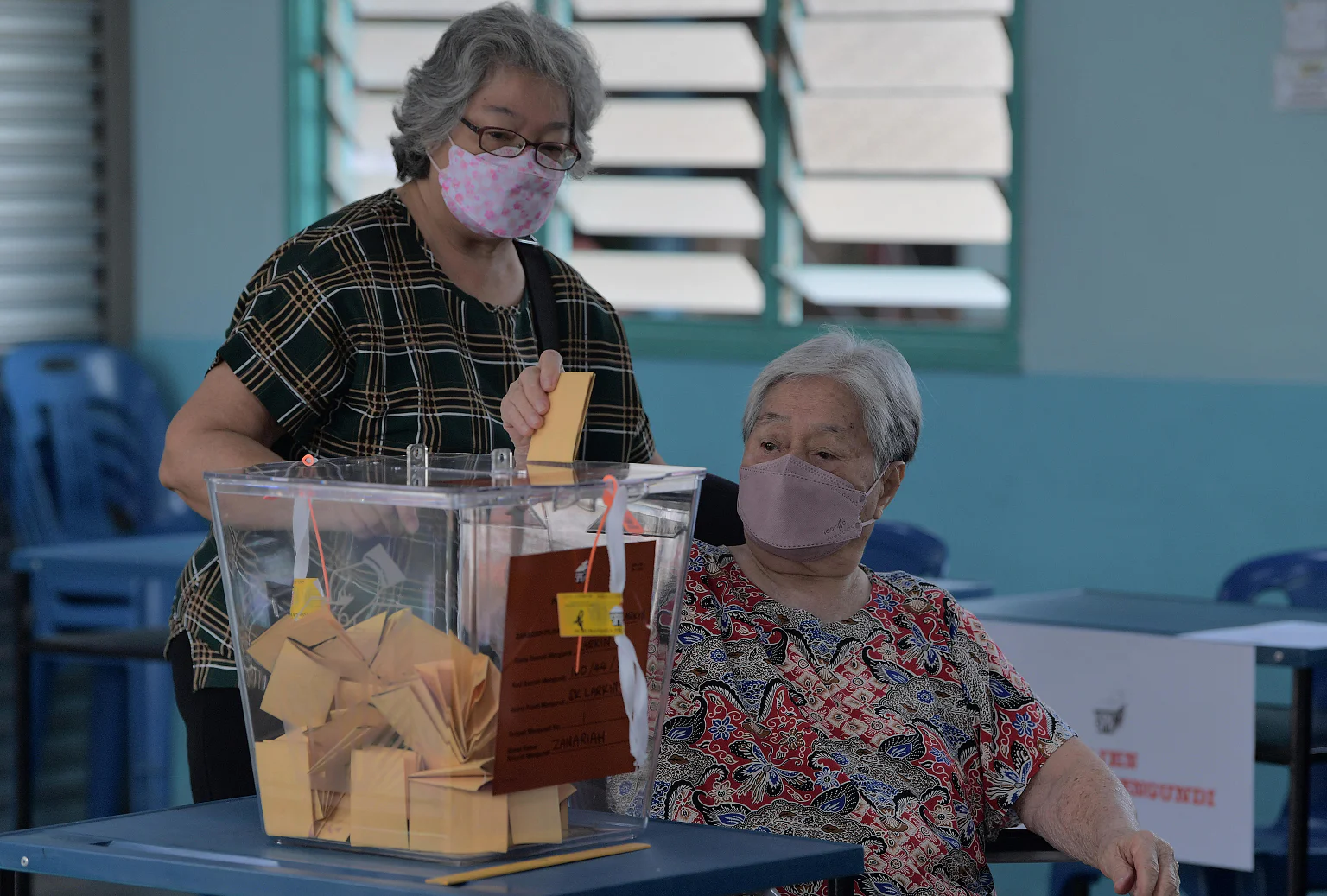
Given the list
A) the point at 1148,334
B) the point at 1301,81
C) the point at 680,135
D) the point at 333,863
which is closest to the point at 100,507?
the point at 680,135

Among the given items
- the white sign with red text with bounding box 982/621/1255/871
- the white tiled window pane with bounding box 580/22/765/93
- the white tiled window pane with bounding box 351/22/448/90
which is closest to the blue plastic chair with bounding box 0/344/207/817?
the white tiled window pane with bounding box 351/22/448/90

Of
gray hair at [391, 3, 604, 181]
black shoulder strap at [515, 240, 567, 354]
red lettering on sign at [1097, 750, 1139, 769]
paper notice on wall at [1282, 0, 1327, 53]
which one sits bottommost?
red lettering on sign at [1097, 750, 1139, 769]

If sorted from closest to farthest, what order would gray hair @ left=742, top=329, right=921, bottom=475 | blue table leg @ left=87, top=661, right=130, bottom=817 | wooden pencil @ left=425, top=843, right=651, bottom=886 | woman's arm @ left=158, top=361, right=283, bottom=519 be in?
wooden pencil @ left=425, top=843, right=651, bottom=886 < woman's arm @ left=158, top=361, right=283, bottom=519 < gray hair @ left=742, top=329, right=921, bottom=475 < blue table leg @ left=87, top=661, right=130, bottom=817

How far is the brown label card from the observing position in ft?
4.54

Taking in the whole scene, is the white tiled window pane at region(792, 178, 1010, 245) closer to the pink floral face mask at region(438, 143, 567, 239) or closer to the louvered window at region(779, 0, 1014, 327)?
the louvered window at region(779, 0, 1014, 327)

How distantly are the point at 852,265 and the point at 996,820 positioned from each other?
2674 mm

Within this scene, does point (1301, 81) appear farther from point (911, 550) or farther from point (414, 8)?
point (414, 8)

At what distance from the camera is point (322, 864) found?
4.70 ft

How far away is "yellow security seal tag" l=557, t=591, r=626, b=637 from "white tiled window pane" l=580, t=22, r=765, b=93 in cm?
348

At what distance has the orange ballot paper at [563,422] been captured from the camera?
1.66 metres

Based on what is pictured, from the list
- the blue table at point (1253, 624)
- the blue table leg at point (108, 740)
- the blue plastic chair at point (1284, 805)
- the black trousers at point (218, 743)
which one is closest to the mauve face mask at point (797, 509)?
the black trousers at point (218, 743)

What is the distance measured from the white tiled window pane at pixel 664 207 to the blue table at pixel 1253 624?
162 cm

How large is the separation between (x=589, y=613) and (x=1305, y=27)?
321 centimetres

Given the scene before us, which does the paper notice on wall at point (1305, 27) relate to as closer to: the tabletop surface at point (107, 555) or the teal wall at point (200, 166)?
the tabletop surface at point (107, 555)
